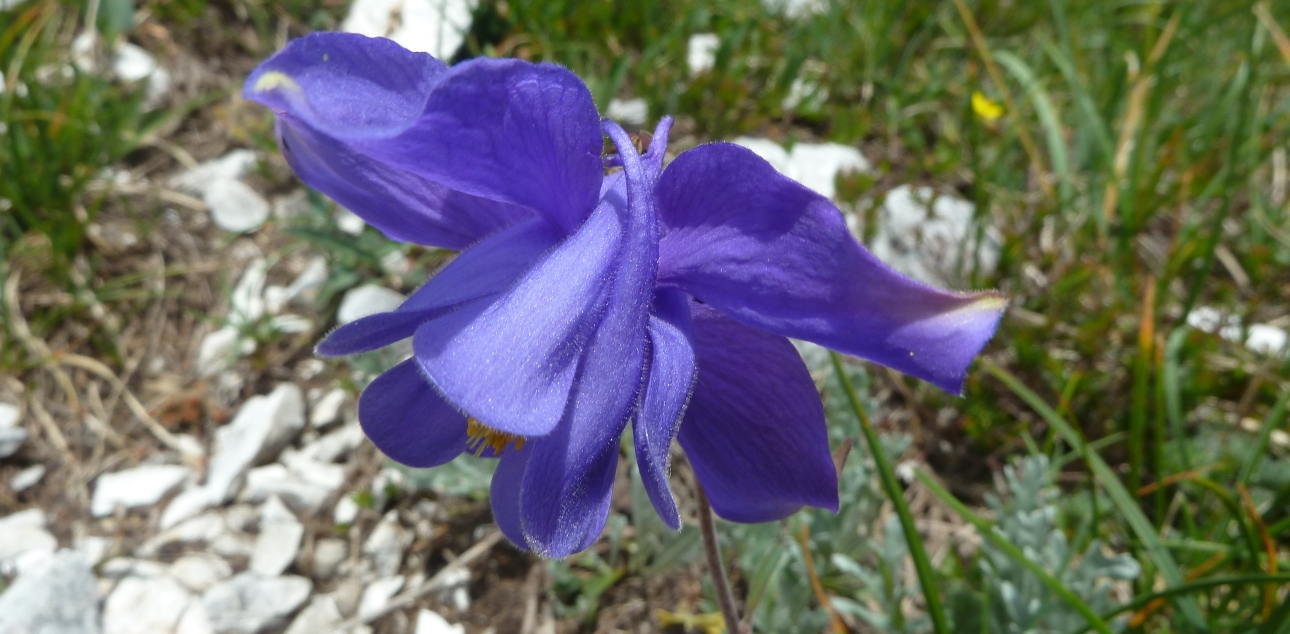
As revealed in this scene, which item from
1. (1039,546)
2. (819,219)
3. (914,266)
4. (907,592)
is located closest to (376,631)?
(907,592)

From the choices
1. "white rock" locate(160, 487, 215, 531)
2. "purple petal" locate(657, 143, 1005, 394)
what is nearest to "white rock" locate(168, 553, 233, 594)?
"white rock" locate(160, 487, 215, 531)

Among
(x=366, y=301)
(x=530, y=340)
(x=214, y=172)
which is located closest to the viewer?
(x=530, y=340)

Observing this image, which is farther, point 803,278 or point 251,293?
point 251,293

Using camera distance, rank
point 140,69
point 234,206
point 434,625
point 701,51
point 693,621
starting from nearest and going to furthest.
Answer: point 693,621
point 434,625
point 234,206
point 140,69
point 701,51

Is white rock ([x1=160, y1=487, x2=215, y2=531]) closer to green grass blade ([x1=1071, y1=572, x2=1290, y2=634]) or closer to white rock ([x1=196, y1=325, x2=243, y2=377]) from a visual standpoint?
white rock ([x1=196, y1=325, x2=243, y2=377])

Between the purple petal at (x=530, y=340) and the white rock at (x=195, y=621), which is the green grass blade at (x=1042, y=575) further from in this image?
the white rock at (x=195, y=621)

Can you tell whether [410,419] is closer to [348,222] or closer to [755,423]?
[755,423]

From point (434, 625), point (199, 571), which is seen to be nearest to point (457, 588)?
point (434, 625)
